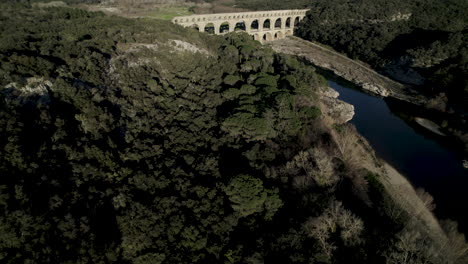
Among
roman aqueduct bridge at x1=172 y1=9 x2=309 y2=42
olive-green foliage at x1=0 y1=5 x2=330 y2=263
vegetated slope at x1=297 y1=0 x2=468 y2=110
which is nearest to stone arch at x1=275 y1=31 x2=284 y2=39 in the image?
roman aqueduct bridge at x1=172 y1=9 x2=309 y2=42

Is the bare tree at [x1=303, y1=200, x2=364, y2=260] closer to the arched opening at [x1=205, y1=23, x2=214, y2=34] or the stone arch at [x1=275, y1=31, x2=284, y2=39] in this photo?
the arched opening at [x1=205, y1=23, x2=214, y2=34]

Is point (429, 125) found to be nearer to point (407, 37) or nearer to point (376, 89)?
point (376, 89)

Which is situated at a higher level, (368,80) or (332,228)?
(368,80)

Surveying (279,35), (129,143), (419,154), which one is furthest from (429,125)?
(279,35)

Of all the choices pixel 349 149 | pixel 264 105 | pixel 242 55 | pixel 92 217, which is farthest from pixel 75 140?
pixel 242 55

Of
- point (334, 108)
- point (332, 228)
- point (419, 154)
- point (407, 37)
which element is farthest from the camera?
point (407, 37)

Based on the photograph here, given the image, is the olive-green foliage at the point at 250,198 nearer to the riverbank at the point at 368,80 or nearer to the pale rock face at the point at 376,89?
the riverbank at the point at 368,80

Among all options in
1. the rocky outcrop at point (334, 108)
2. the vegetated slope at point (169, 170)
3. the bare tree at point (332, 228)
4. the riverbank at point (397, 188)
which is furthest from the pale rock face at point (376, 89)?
the bare tree at point (332, 228)
